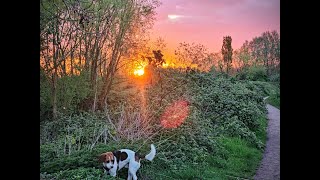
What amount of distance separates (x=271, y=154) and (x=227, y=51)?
919mm

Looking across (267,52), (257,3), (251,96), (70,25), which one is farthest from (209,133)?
(70,25)

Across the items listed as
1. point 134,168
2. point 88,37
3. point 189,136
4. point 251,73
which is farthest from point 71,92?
point 251,73

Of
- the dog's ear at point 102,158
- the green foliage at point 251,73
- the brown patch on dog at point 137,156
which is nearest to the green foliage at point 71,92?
the dog's ear at point 102,158

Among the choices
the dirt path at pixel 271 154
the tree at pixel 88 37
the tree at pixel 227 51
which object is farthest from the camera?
the tree at pixel 88 37

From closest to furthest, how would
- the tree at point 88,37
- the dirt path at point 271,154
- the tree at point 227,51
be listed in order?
the dirt path at point 271,154 → the tree at point 227,51 → the tree at point 88,37

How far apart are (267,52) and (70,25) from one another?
1.69 meters

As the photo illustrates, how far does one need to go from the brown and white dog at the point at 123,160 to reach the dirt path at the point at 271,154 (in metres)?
0.90

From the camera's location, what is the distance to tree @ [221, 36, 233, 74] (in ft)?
11.8

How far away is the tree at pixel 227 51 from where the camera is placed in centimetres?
359

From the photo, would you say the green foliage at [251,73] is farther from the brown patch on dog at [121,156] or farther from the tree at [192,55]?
the brown patch on dog at [121,156]

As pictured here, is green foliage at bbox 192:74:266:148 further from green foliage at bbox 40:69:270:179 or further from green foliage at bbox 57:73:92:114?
green foliage at bbox 57:73:92:114

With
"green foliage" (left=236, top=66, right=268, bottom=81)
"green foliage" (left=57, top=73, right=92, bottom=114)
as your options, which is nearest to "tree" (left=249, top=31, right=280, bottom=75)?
"green foliage" (left=236, top=66, right=268, bottom=81)

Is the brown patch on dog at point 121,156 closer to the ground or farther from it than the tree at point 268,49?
closer to the ground

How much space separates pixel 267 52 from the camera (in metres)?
3.58
